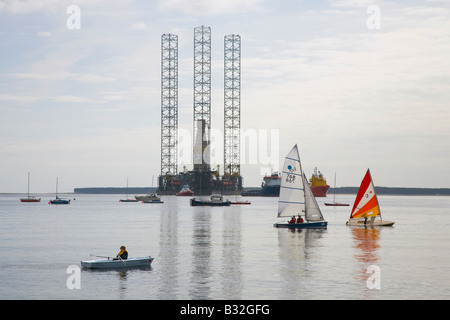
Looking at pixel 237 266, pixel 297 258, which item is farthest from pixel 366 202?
pixel 237 266

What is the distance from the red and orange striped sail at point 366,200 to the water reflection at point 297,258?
346 inches

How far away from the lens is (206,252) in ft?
210

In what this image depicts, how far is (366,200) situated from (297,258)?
128 feet

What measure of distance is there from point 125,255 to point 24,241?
33.0 m

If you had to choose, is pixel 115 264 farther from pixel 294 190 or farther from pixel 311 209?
pixel 311 209

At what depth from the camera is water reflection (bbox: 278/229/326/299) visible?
42.5 meters

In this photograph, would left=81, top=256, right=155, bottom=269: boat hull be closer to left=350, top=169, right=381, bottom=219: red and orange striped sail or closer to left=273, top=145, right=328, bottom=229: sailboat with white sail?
left=273, top=145, right=328, bottom=229: sailboat with white sail

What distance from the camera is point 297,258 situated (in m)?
58.1

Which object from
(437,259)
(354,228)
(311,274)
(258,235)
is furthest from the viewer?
(354,228)

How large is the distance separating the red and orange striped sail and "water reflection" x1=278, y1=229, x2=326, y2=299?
8800 mm

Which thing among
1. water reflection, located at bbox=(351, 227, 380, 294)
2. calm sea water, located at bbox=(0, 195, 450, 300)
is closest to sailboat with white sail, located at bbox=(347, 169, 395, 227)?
Answer: water reflection, located at bbox=(351, 227, 380, 294)
